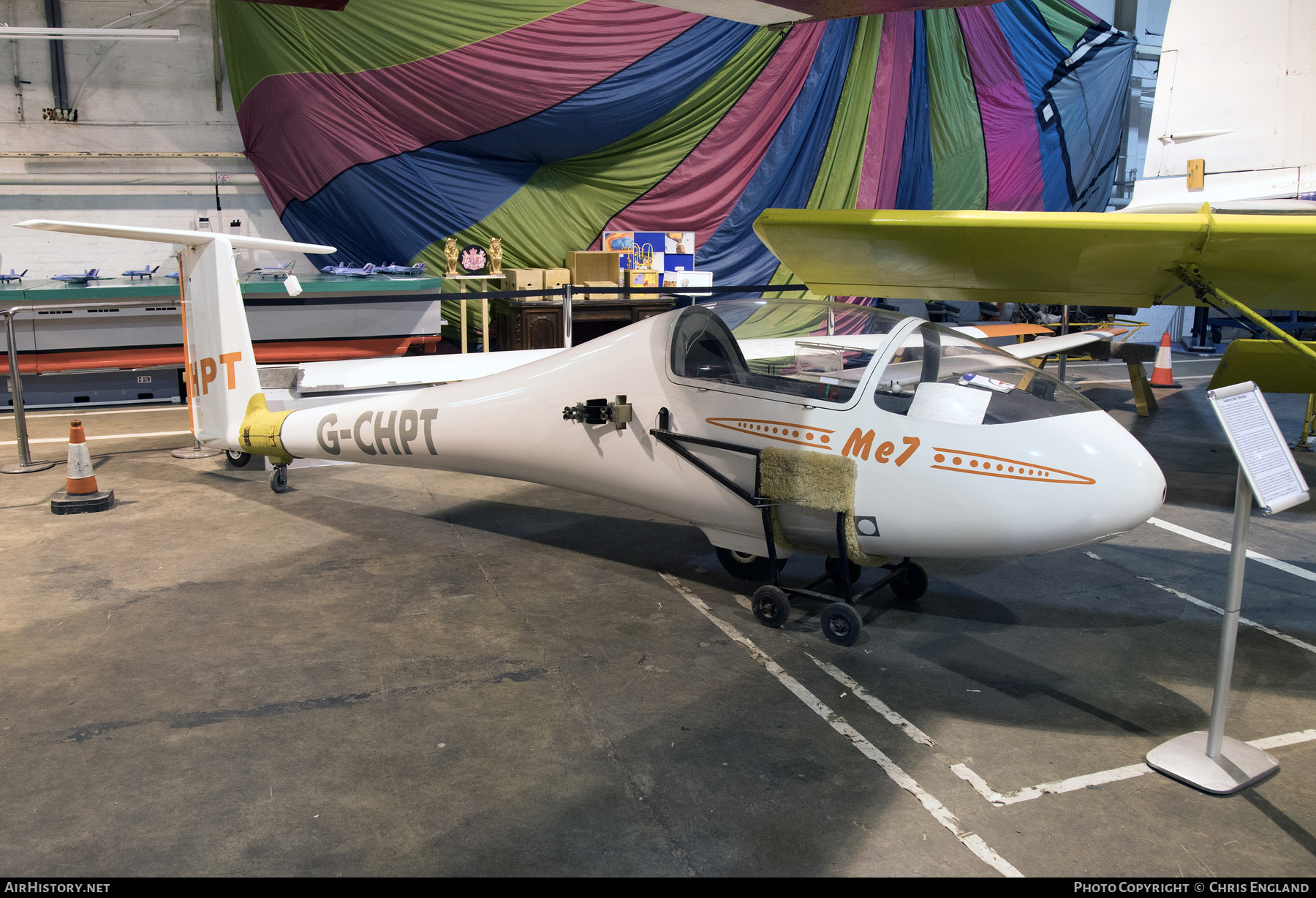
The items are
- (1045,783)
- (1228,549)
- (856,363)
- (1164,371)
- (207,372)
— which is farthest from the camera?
(1164,371)

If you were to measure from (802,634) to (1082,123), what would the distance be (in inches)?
532

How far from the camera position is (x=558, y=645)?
13.9 feet

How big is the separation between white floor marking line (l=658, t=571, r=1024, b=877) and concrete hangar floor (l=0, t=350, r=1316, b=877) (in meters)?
0.01

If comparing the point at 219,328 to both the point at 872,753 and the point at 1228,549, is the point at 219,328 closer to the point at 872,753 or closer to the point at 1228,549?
the point at 872,753

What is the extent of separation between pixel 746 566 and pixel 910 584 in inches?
35.3

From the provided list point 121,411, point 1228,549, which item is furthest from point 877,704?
point 121,411

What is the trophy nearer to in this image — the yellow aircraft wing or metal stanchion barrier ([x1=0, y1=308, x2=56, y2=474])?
metal stanchion barrier ([x1=0, y1=308, x2=56, y2=474])

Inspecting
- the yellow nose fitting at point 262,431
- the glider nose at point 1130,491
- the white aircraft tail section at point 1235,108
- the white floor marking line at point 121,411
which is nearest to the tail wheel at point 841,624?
the glider nose at point 1130,491

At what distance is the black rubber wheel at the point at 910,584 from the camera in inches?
186

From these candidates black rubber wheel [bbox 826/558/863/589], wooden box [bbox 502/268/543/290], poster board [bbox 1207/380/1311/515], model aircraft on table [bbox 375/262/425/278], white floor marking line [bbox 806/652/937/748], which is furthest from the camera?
wooden box [bbox 502/268/543/290]

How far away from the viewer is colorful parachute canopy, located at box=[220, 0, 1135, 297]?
1075 cm

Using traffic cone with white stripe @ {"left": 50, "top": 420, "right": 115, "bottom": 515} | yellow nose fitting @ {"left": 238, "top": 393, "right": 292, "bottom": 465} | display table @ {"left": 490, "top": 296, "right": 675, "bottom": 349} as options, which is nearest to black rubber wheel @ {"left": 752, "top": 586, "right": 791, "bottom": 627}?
yellow nose fitting @ {"left": 238, "top": 393, "right": 292, "bottom": 465}

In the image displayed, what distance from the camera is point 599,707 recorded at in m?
3.66
